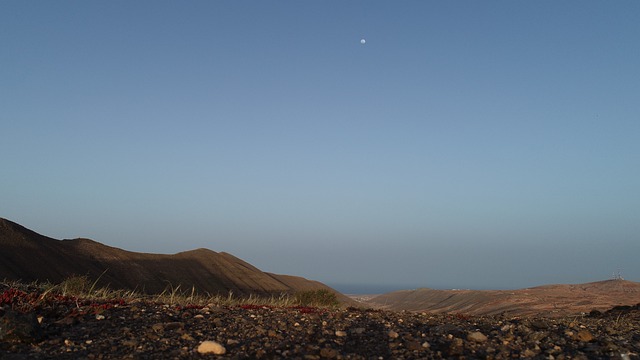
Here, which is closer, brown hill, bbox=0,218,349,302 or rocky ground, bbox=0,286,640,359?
rocky ground, bbox=0,286,640,359

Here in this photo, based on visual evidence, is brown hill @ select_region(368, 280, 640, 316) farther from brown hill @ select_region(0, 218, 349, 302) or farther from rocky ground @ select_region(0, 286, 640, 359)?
brown hill @ select_region(0, 218, 349, 302)

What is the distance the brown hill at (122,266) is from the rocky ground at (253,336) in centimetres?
1795

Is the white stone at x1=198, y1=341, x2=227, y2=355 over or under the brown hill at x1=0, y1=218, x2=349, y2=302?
under

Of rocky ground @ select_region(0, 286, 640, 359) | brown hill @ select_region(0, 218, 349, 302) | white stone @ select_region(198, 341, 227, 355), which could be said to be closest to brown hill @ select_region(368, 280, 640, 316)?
rocky ground @ select_region(0, 286, 640, 359)

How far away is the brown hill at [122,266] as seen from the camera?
32875 mm

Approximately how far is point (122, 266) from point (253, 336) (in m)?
39.4

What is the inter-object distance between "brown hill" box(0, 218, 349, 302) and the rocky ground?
1795 centimetres

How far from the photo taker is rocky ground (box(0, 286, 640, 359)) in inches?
235

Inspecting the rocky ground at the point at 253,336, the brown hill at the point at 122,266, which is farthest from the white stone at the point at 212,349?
the brown hill at the point at 122,266

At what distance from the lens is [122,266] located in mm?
42375

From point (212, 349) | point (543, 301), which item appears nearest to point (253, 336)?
point (212, 349)

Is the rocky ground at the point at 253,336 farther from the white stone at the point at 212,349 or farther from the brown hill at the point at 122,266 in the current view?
the brown hill at the point at 122,266

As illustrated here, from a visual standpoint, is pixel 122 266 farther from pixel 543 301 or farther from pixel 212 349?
pixel 212 349

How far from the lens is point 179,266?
1914 inches
